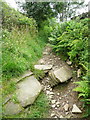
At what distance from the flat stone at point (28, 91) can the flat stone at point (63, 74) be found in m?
0.70

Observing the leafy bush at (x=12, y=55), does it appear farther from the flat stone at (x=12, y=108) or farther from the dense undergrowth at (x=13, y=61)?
the flat stone at (x=12, y=108)

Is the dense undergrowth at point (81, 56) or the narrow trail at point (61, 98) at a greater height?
the dense undergrowth at point (81, 56)

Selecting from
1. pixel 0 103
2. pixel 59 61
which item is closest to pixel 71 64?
Result: pixel 59 61

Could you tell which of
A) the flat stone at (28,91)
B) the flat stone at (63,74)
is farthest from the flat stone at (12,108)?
the flat stone at (63,74)

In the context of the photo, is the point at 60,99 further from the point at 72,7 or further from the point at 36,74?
the point at 72,7

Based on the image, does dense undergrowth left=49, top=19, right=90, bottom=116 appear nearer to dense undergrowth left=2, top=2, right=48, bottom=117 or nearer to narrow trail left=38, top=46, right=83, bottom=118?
narrow trail left=38, top=46, right=83, bottom=118

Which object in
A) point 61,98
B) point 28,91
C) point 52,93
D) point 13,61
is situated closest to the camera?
point 28,91

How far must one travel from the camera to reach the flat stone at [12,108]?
255 centimetres

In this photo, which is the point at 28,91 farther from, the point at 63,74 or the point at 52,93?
the point at 63,74

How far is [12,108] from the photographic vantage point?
2607 mm

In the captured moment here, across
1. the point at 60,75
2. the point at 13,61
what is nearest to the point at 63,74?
the point at 60,75

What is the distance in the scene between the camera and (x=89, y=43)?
12.5ft

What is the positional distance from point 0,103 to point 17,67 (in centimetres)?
114

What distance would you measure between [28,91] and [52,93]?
73cm
